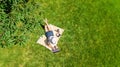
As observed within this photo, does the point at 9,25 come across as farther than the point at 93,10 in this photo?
No

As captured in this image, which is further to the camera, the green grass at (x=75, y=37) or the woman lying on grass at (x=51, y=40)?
the woman lying on grass at (x=51, y=40)

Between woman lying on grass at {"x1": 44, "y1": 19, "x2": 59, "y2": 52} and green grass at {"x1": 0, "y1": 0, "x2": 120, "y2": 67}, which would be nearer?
green grass at {"x1": 0, "y1": 0, "x2": 120, "y2": 67}

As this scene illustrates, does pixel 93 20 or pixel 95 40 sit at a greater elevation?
pixel 93 20

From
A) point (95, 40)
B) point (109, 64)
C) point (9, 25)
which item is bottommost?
point (109, 64)

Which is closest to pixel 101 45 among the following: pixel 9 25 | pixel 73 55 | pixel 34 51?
pixel 73 55

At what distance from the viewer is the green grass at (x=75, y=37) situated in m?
14.6

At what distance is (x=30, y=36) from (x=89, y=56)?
3.52 m

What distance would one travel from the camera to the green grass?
1459 cm

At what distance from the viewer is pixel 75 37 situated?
1536cm

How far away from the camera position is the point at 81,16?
1614 cm

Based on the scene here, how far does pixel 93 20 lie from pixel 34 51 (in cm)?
394

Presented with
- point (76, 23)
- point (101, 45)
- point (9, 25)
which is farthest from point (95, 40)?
point (9, 25)

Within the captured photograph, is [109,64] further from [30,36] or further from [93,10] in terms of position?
[30,36]

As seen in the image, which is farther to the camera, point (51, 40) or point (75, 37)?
point (75, 37)
